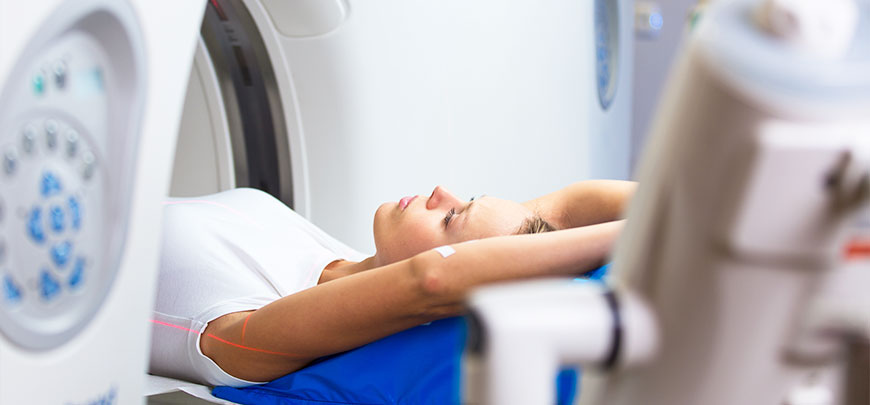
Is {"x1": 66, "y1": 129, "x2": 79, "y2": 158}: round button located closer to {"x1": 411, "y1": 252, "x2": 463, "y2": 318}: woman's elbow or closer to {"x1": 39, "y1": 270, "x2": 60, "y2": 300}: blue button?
Answer: {"x1": 39, "y1": 270, "x2": 60, "y2": 300}: blue button

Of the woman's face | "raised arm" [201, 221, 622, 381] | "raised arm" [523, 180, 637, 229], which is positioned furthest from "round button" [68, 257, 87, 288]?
"raised arm" [523, 180, 637, 229]

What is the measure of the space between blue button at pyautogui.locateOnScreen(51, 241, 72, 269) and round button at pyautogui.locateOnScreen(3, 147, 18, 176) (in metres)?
0.08

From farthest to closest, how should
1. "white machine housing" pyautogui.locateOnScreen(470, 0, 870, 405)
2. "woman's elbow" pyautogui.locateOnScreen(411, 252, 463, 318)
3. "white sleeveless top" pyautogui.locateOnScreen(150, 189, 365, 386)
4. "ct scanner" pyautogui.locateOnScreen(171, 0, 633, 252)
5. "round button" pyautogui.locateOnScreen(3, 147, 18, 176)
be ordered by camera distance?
"ct scanner" pyautogui.locateOnScreen(171, 0, 633, 252) → "white sleeveless top" pyautogui.locateOnScreen(150, 189, 365, 386) → "woman's elbow" pyautogui.locateOnScreen(411, 252, 463, 318) → "round button" pyautogui.locateOnScreen(3, 147, 18, 176) → "white machine housing" pyautogui.locateOnScreen(470, 0, 870, 405)

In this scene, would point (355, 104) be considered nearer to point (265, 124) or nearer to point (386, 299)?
point (265, 124)

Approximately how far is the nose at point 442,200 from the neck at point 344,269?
0.16m

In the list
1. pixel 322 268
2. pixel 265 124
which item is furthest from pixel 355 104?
pixel 322 268

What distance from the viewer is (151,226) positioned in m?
0.78

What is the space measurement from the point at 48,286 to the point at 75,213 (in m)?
0.07

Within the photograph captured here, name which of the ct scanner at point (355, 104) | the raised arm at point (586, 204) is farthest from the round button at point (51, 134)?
the ct scanner at point (355, 104)

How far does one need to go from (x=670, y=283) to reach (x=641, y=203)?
0.17ft

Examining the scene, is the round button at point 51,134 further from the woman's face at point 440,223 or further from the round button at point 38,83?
the woman's face at point 440,223

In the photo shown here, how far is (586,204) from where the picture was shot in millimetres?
1472

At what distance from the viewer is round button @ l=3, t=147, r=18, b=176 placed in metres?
0.59

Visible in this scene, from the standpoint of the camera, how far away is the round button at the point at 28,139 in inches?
24.1
